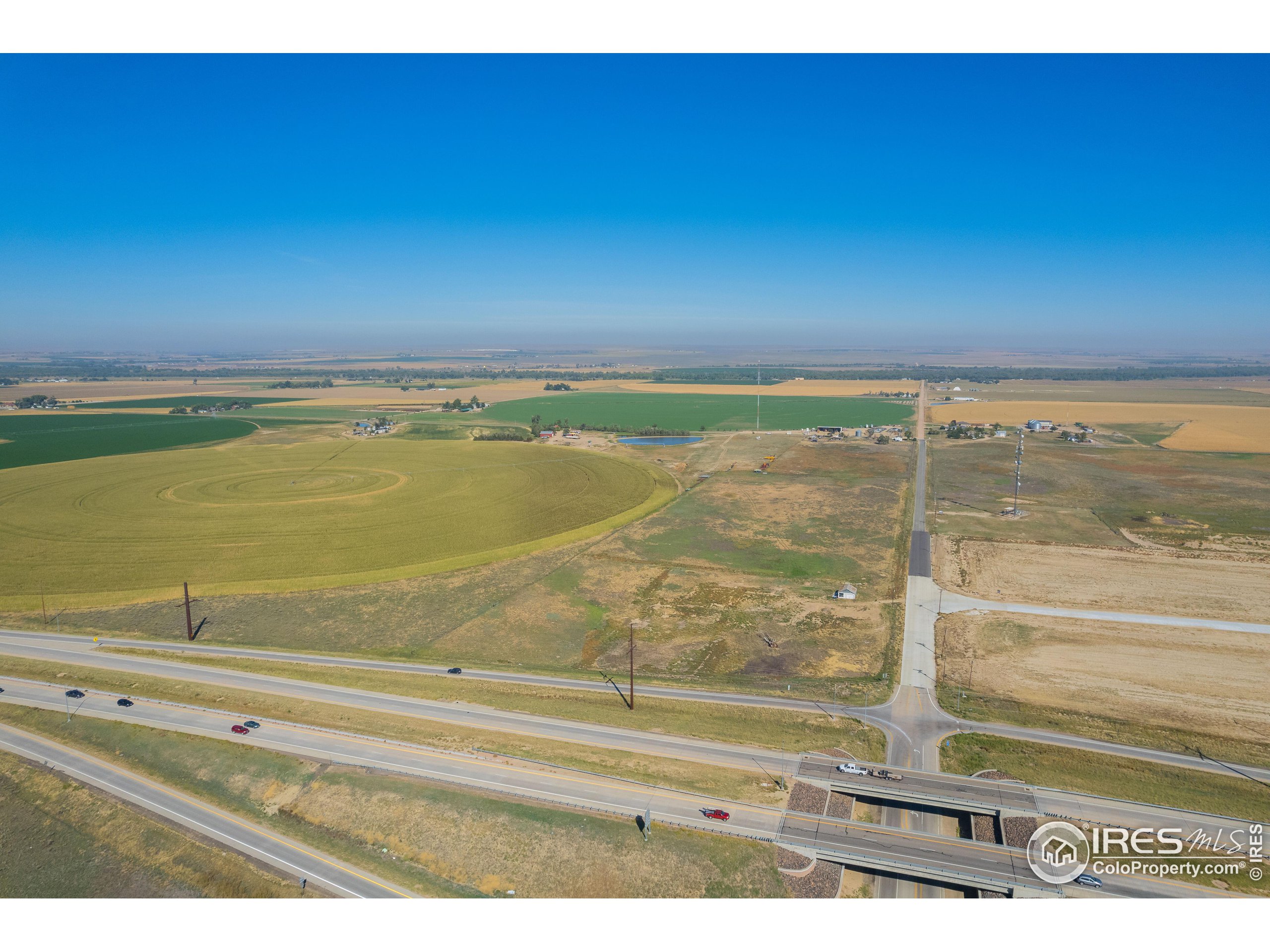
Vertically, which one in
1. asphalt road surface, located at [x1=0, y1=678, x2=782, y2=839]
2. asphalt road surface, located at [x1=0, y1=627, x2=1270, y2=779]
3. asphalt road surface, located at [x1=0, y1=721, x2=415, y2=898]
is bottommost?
asphalt road surface, located at [x1=0, y1=721, x2=415, y2=898]

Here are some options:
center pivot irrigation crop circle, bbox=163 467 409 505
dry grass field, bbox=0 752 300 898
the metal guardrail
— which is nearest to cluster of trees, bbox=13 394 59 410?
center pivot irrigation crop circle, bbox=163 467 409 505

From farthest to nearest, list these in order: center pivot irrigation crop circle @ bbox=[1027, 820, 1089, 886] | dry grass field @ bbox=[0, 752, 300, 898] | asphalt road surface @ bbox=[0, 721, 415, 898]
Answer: dry grass field @ bbox=[0, 752, 300, 898]
asphalt road surface @ bbox=[0, 721, 415, 898]
center pivot irrigation crop circle @ bbox=[1027, 820, 1089, 886]

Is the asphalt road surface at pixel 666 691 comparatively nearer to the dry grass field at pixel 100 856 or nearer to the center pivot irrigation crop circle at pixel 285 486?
the dry grass field at pixel 100 856

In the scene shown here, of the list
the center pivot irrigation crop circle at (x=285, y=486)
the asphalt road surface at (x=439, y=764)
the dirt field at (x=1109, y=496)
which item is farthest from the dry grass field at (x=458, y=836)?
the dirt field at (x=1109, y=496)

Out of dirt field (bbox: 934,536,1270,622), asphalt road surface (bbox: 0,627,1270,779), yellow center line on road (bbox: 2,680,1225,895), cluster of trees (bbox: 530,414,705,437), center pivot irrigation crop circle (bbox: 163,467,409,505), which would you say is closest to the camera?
yellow center line on road (bbox: 2,680,1225,895)

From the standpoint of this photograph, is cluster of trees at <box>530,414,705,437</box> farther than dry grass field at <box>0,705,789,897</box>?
Yes

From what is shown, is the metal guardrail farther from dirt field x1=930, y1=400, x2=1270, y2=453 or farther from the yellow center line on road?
dirt field x1=930, y1=400, x2=1270, y2=453
